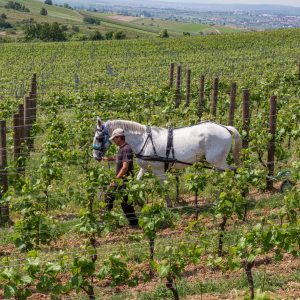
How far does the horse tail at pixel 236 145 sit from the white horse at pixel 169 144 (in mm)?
85

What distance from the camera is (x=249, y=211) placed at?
948 cm

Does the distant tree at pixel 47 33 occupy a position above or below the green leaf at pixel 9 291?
above

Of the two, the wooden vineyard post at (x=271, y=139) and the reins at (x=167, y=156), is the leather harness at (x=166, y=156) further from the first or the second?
the wooden vineyard post at (x=271, y=139)

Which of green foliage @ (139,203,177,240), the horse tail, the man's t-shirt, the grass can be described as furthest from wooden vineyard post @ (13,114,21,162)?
the grass

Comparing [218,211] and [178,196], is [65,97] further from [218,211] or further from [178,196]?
[218,211]

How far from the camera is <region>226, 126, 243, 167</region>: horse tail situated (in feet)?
32.6

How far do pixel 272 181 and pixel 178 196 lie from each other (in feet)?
5.99

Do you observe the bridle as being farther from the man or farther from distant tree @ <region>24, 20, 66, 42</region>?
distant tree @ <region>24, 20, 66, 42</region>

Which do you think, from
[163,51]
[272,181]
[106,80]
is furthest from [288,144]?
[163,51]

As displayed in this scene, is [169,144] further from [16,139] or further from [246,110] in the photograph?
[16,139]

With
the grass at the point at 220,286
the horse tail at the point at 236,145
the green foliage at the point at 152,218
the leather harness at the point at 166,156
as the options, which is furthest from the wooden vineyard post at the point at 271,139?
the green foliage at the point at 152,218

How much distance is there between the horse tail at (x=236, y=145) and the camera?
9930 millimetres

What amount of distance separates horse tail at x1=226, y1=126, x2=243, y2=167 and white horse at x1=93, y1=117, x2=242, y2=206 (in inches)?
3.3

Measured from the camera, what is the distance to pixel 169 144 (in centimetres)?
964
